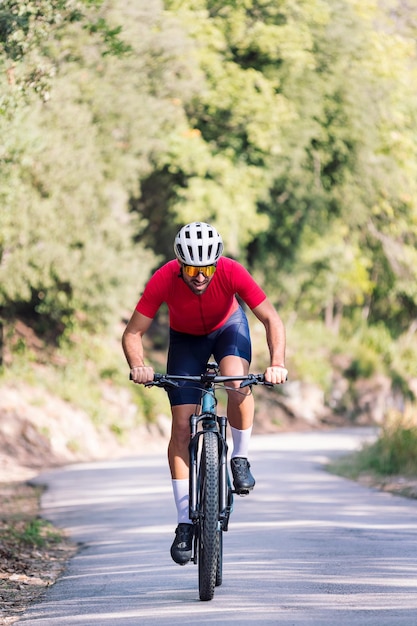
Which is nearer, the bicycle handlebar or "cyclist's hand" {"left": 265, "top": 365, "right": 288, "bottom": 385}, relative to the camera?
the bicycle handlebar

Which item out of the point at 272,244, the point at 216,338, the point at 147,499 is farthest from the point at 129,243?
the point at 216,338

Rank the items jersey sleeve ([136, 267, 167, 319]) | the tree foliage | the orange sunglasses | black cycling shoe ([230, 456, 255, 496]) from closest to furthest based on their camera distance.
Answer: the orange sunglasses → jersey sleeve ([136, 267, 167, 319]) → black cycling shoe ([230, 456, 255, 496]) → the tree foliage

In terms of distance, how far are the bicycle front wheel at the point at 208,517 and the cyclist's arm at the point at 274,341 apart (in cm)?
52

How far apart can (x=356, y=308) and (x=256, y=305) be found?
45.5 metres

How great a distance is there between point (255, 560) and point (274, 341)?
1966 mm

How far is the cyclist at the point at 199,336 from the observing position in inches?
333

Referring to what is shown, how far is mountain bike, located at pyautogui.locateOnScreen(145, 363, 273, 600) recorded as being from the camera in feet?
26.5

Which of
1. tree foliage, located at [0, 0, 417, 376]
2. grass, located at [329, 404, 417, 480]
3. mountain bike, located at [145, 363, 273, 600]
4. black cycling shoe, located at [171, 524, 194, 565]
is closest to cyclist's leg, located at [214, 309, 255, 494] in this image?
mountain bike, located at [145, 363, 273, 600]

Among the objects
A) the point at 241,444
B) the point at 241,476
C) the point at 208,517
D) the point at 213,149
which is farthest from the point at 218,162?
the point at 208,517

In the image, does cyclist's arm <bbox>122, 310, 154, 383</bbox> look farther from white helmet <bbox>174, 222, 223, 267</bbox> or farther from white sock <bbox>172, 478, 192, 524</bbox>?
white sock <bbox>172, 478, 192, 524</bbox>

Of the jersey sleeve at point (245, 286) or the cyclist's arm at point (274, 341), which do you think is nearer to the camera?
the cyclist's arm at point (274, 341)

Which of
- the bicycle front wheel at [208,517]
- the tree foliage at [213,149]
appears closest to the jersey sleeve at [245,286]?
the bicycle front wheel at [208,517]

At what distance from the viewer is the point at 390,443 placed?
18797 millimetres

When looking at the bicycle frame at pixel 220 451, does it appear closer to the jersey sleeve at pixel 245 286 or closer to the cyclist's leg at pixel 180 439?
the cyclist's leg at pixel 180 439
